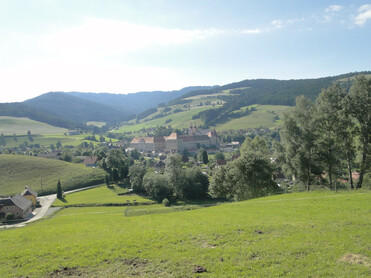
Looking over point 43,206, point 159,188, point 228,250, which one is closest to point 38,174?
point 43,206

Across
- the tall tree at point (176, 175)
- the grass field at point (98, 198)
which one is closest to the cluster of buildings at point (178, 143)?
the grass field at point (98, 198)

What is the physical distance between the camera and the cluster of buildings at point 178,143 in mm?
170500

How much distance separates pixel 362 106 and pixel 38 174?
294ft

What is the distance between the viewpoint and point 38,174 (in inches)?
3324

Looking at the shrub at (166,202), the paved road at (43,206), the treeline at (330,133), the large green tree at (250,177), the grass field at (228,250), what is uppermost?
the treeline at (330,133)

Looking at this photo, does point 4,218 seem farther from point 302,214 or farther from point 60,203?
point 302,214

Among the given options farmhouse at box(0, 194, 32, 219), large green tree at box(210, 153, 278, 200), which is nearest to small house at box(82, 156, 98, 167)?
farmhouse at box(0, 194, 32, 219)

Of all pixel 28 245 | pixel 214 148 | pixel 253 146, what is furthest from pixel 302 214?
pixel 214 148

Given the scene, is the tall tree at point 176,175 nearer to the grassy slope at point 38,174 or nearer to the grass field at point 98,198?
the grass field at point 98,198

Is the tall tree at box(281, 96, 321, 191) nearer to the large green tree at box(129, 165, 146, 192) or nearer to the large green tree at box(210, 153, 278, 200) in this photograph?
the large green tree at box(210, 153, 278, 200)

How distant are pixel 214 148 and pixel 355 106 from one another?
138264mm

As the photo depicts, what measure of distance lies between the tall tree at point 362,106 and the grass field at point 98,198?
46931 millimetres

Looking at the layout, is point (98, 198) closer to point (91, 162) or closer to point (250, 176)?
point (250, 176)

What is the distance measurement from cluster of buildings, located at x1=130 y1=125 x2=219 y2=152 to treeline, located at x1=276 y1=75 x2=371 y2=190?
133 metres
